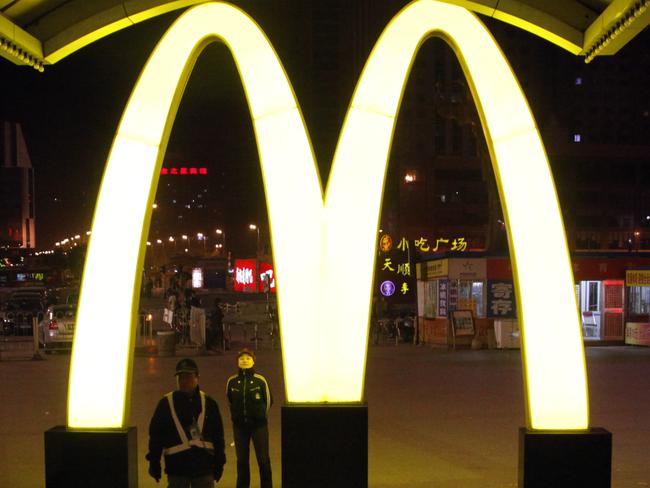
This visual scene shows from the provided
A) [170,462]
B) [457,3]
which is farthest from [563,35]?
[170,462]

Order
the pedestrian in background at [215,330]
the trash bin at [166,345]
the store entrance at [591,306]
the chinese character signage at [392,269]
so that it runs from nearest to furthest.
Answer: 1. the trash bin at [166,345]
2. the pedestrian in background at [215,330]
3. the store entrance at [591,306]
4. the chinese character signage at [392,269]

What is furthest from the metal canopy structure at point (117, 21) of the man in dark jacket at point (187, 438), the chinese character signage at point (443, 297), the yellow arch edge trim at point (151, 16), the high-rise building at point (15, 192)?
the high-rise building at point (15, 192)

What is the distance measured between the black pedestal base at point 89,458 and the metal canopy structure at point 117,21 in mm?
3068

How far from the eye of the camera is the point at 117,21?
6.24 m

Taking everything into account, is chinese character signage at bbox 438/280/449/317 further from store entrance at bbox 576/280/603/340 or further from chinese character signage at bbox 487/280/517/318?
store entrance at bbox 576/280/603/340

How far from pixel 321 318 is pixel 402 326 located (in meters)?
21.8

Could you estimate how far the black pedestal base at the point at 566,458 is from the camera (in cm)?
574

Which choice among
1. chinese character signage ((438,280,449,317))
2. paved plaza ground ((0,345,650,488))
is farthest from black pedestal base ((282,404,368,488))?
chinese character signage ((438,280,449,317))

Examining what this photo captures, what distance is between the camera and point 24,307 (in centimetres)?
3406

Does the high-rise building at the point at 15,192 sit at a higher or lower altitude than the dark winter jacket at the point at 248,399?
higher

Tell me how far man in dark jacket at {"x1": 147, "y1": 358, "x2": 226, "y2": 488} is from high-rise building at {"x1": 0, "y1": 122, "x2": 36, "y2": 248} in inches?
4134

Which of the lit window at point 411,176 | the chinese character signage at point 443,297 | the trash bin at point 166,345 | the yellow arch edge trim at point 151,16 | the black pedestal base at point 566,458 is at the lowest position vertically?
the trash bin at point 166,345

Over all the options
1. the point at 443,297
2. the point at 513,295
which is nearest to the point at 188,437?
the point at 513,295

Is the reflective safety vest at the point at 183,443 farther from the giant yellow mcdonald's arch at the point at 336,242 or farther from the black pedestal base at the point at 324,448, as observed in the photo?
the black pedestal base at the point at 324,448
